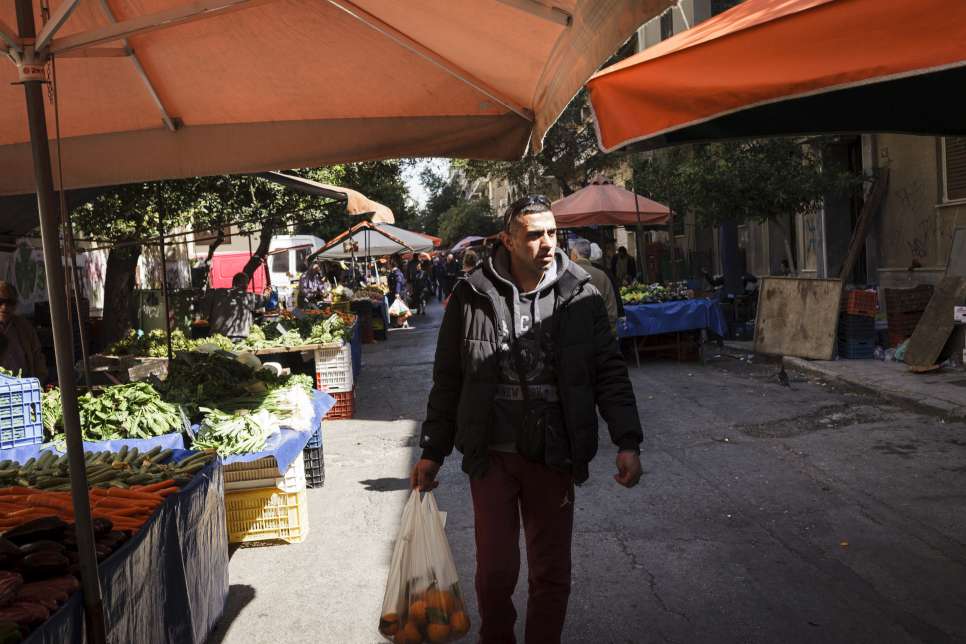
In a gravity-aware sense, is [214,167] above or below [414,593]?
above

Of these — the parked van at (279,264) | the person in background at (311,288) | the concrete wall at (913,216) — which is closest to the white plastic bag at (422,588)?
the concrete wall at (913,216)

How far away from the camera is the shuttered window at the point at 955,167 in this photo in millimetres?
14875

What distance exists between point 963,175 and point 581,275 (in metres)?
13.6

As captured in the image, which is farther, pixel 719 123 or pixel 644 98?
pixel 719 123

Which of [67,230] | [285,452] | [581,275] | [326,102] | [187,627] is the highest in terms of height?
[326,102]

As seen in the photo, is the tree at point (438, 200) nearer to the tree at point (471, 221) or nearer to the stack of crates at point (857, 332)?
the tree at point (471, 221)

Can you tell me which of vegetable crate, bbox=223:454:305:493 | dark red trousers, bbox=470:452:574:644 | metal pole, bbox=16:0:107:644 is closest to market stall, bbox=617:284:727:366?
vegetable crate, bbox=223:454:305:493

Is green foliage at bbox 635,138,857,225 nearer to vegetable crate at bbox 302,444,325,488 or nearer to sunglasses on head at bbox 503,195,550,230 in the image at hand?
vegetable crate at bbox 302,444,325,488

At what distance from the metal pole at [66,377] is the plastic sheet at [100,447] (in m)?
2.79

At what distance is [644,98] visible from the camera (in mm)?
4023

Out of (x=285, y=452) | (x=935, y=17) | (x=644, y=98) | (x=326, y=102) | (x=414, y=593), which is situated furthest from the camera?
(x=285, y=452)

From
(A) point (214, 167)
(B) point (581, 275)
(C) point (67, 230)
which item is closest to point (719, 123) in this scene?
(B) point (581, 275)

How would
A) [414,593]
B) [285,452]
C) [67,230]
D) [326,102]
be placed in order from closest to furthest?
[414,593] → [67,230] → [326,102] → [285,452]

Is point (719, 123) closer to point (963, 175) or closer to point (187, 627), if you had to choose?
point (187, 627)
